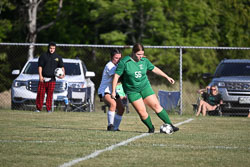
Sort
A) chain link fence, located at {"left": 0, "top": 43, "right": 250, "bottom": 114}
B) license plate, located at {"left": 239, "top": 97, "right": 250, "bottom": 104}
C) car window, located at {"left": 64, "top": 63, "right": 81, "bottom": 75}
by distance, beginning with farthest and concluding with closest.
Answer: chain link fence, located at {"left": 0, "top": 43, "right": 250, "bottom": 114} → car window, located at {"left": 64, "top": 63, "right": 81, "bottom": 75} → license plate, located at {"left": 239, "top": 97, "right": 250, "bottom": 104}

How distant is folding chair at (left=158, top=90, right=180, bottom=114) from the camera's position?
19.0 m

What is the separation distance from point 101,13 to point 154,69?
22.9 metres

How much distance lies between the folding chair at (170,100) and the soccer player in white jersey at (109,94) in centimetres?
718

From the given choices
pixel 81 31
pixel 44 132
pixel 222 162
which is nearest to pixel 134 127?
pixel 44 132

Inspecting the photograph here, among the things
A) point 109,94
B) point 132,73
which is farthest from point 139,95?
point 109,94

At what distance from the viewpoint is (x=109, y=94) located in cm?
1193

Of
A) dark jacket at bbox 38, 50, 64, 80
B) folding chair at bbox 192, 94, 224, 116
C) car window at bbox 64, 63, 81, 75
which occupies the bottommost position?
folding chair at bbox 192, 94, 224, 116

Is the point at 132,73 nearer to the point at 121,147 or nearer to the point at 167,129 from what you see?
the point at 167,129

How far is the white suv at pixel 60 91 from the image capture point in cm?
1875

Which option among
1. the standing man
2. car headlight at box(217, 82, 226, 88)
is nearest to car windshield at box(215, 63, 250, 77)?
car headlight at box(217, 82, 226, 88)

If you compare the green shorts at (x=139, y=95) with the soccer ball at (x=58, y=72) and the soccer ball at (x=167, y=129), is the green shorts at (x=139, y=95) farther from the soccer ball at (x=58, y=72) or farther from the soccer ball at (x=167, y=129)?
the soccer ball at (x=58, y=72)

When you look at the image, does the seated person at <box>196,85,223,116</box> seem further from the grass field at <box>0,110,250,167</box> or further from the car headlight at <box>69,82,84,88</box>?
the grass field at <box>0,110,250,167</box>

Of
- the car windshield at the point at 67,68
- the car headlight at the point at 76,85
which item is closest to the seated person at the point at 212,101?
the car headlight at the point at 76,85

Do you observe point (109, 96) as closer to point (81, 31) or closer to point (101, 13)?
point (101, 13)
